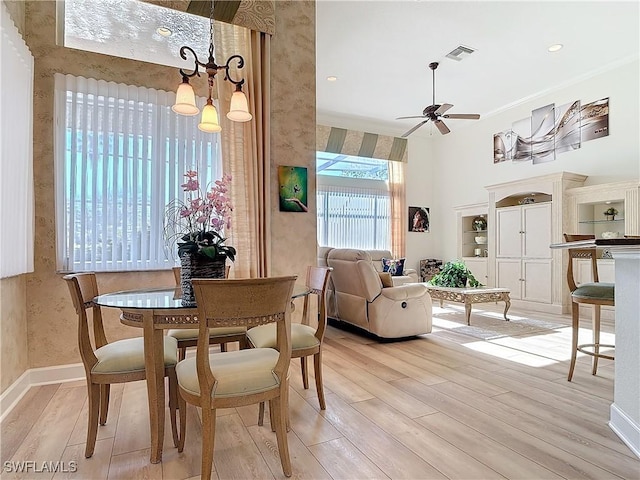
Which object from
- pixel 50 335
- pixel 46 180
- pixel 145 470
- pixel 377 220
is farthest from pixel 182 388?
pixel 377 220

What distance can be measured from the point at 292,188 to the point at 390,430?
90.9 inches

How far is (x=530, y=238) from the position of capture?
600 cm

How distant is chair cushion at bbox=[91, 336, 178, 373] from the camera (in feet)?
5.94

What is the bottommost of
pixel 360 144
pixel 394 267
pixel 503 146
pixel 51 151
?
pixel 394 267

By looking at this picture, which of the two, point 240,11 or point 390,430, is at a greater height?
point 240,11

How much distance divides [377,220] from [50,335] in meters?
6.19

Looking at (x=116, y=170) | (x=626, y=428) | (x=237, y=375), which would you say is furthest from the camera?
(x=116, y=170)

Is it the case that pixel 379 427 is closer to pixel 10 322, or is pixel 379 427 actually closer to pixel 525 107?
pixel 10 322

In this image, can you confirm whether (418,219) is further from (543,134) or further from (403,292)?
(403,292)

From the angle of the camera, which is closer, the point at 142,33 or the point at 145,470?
the point at 145,470

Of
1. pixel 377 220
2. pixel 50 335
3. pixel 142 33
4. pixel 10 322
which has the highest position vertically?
pixel 142 33

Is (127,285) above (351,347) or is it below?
above

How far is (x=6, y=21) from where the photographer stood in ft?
7.50
